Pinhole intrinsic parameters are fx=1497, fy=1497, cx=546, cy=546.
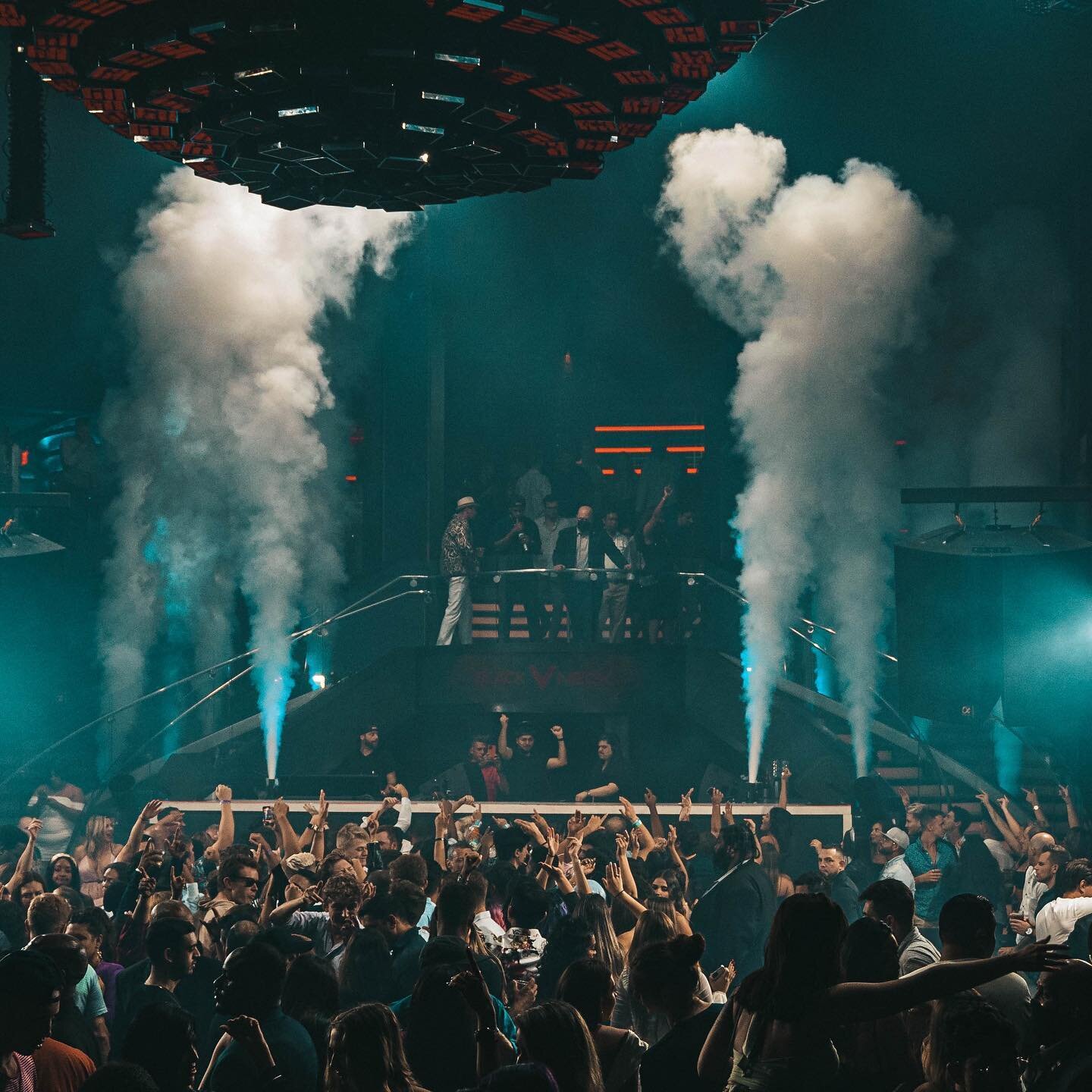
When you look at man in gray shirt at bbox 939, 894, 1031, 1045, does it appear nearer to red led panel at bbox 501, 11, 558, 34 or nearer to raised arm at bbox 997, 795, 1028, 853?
red led panel at bbox 501, 11, 558, 34

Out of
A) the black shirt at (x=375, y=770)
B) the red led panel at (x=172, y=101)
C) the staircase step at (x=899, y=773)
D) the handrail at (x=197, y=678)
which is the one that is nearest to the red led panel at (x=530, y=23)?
the red led panel at (x=172, y=101)

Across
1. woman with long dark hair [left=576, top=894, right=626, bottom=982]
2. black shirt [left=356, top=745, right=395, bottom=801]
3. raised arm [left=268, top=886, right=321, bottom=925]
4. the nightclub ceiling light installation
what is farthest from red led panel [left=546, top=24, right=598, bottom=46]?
black shirt [left=356, top=745, right=395, bottom=801]

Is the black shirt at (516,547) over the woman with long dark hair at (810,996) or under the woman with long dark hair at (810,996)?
over

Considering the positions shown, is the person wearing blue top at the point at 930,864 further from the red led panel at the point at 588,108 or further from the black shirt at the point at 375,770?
the black shirt at the point at 375,770

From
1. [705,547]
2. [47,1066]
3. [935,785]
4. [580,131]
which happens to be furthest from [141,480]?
[47,1066]

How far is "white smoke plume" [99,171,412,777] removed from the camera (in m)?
20.7

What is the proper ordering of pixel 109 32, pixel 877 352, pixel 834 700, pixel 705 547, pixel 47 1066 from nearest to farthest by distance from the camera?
pixel 47 1066
pixel 109 32
pixel 834 700
pixel 877 352
pixel 705 547

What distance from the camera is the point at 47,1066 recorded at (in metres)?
4.41

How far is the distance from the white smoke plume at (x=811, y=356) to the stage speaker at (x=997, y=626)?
4.88 metres

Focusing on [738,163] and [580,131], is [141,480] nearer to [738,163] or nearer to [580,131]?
[738,163]

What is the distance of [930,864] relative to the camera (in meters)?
10.7

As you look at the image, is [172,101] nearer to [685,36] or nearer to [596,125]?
[596,125]

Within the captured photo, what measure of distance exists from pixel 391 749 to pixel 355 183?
1095cm

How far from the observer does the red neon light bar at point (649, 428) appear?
25953mm
